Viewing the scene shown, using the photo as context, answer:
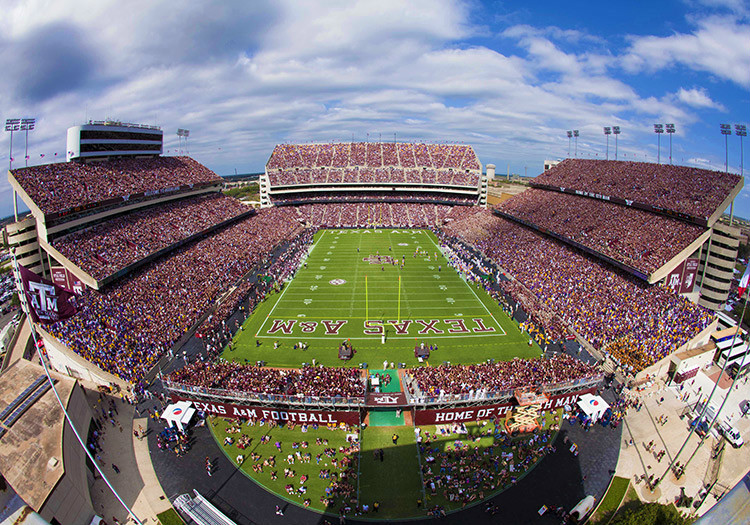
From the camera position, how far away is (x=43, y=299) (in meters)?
12.9

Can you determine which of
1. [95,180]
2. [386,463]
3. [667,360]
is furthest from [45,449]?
[667,360]

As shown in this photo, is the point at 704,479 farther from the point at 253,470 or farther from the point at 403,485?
the point at 253,470

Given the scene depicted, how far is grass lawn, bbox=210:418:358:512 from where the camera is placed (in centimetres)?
1465

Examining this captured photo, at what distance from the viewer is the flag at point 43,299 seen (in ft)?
41.2

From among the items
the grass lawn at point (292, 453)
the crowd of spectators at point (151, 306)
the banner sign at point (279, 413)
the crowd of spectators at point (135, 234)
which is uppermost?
the crowd of spectators at point (135, 234)

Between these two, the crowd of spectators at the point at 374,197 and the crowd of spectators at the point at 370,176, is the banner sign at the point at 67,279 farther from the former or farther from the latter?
the crowd of spectators at the point at 374,197

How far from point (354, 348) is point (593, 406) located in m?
13.4

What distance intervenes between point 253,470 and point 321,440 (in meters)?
3.02

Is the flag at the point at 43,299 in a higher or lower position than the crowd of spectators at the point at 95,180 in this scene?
lower

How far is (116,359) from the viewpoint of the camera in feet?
69.3

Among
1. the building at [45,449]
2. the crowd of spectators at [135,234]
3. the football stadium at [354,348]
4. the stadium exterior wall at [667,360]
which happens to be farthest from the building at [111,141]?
the stadium exterior wall at [667,360]

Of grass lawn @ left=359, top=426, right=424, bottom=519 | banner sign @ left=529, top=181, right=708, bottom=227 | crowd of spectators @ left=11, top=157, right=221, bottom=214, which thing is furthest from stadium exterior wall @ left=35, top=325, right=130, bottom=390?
banner sign @ left=529, top=181, right=708, bottom=227

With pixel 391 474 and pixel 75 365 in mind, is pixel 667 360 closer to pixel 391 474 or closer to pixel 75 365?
pixel 391 474

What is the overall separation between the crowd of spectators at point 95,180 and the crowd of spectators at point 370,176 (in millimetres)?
21585
